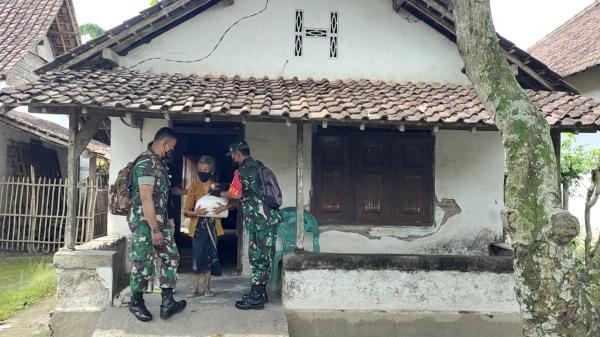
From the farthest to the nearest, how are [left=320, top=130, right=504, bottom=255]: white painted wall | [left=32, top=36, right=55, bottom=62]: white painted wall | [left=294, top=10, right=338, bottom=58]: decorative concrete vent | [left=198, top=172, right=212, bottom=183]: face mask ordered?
[left=32, top=36, right=55, bottom=62]: white painted wall
[left=294, top=10, right=338, bottom=58]: decorative concrete vent
[left=320, top=130, right=504, bottom=255]: white painted wall
[left=198, top=172, right=212, bottom=183]: face mask

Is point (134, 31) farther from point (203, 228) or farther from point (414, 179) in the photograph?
point (414, 179)

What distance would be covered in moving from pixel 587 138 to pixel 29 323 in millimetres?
15207

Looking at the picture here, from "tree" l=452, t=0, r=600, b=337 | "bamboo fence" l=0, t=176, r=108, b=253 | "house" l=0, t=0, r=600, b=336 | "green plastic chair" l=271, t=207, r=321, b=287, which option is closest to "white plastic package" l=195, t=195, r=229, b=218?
"house" l=0, t=0, r=600, b=336

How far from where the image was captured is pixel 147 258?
5.11m

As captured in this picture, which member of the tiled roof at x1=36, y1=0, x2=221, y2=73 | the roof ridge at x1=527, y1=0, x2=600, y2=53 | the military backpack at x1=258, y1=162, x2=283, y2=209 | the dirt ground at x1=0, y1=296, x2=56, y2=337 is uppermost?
the roof ridge at x1=527, y1=0, x2=600, y2=53

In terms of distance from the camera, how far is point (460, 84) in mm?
7484

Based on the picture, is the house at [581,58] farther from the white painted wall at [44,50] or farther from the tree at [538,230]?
the white painted wall at [44,50]

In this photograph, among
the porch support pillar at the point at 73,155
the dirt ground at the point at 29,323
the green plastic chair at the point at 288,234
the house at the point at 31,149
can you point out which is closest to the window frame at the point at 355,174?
the green plastic chair at the point at 288,234

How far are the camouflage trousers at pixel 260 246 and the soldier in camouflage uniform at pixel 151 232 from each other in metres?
0.90

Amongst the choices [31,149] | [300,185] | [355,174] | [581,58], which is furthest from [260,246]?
[581,58]

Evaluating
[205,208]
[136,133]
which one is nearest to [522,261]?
[205,208]

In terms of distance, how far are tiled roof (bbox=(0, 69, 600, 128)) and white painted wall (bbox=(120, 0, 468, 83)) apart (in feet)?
1.40

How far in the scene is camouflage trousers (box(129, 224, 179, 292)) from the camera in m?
5.06

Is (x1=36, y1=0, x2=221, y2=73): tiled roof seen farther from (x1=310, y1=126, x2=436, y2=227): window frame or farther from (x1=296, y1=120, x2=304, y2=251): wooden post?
(x1=296, y1=120, x2=304, y2=251): wooden post
